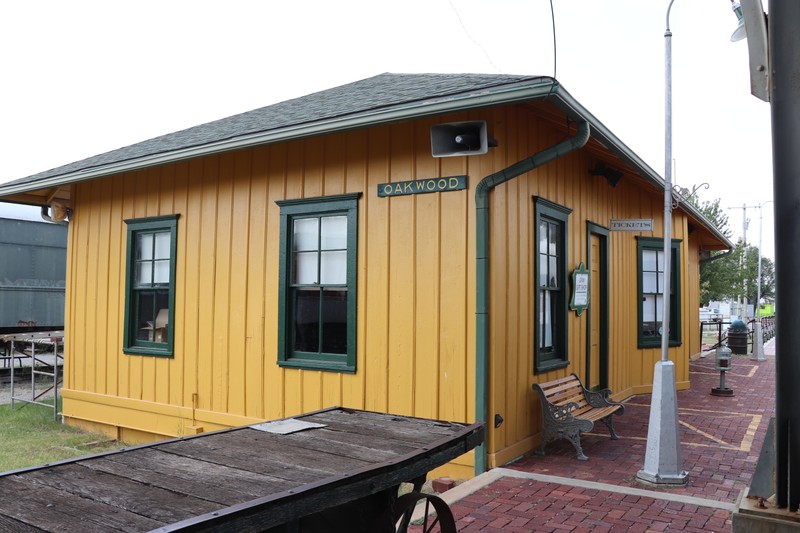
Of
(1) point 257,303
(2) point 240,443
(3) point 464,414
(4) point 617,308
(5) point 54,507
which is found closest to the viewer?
(5) point 54,507

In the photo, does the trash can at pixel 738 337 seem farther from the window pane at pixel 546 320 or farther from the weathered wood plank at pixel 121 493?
the weathered wood plank at pixel 121 493

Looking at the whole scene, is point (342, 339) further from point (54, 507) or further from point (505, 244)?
point (54, 507)

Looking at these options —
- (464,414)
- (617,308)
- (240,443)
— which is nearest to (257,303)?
(464,414)

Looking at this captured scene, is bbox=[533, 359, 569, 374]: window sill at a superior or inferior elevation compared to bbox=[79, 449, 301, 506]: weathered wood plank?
inferior

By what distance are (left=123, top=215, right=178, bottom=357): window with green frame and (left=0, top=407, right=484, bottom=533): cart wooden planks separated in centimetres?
521

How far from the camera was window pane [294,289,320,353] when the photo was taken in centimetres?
680

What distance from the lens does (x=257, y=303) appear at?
7.18 meters

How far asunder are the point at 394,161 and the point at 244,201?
210 cm

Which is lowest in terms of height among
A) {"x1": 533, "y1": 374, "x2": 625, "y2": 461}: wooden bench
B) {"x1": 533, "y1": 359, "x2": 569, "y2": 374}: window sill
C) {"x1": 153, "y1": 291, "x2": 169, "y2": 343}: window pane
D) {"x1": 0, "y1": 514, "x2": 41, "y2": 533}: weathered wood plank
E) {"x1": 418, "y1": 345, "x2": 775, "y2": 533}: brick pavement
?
{"x1": 418, "y1": 345, "x2": 775, "y2": 533}: brick pavement

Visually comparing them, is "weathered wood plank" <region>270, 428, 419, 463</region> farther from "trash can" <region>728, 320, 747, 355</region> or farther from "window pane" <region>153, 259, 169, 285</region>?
"trash can" <region>728, 320, 747, 355</region>

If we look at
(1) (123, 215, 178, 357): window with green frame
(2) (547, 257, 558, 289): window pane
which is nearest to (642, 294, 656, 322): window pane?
(2) (547, 257, 558, 289): window pane

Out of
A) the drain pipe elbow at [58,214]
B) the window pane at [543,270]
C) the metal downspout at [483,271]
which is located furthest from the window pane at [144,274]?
the window pane at [543,270]

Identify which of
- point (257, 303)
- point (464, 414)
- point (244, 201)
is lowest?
point (464, 414)

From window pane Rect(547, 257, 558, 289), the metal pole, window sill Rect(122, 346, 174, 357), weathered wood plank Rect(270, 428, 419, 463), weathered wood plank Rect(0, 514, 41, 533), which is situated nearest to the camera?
the metal pole
